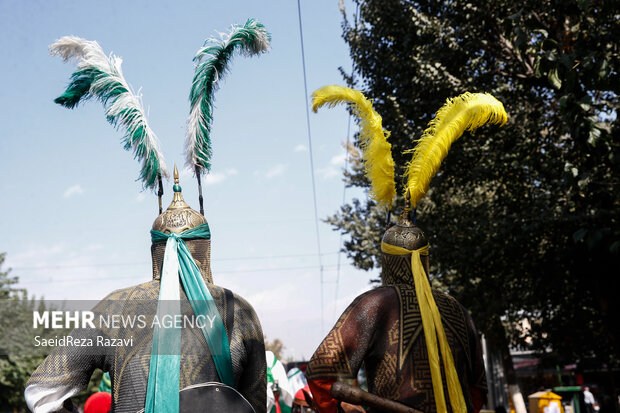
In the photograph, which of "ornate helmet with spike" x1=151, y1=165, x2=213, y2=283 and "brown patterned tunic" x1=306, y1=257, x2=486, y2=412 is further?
"ornate helmet with spike" x1=151, y1=165, x2=213, y2=283

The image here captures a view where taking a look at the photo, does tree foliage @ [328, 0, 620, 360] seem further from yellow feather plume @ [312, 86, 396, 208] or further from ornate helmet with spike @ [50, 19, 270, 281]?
ornate helmet with spike @ [50, 19, 270, 281]

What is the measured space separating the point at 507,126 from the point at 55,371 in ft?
30.4

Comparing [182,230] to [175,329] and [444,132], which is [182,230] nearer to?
[175,329]

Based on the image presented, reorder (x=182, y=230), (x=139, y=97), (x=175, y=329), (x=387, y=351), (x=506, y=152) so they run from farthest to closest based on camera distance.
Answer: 1. (x=506, y=152)
2. (x=139, y=97)
3. (x=182, y=230)
4. (x=387, y=351)
5. (x=175, y=329)

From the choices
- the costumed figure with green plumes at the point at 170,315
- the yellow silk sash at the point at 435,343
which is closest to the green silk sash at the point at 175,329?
the costumed figure with green plumes at the point at 170,315

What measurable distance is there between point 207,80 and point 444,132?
1586 mm

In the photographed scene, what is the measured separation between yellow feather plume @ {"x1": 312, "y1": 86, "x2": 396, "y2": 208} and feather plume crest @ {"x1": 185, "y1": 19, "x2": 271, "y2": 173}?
52 centimetres

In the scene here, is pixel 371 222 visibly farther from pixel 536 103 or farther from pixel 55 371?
pixel 55 371

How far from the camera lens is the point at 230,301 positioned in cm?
398

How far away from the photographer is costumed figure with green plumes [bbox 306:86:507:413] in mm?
3855

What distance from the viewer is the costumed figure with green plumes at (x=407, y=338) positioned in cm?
386

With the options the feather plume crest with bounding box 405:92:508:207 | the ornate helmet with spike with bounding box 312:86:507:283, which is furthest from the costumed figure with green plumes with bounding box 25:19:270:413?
the feather plume crest with bounding box 405:92:508:207

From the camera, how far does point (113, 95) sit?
443 centimetres

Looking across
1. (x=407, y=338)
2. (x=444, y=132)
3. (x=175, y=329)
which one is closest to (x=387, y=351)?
(x=407, y=338)
